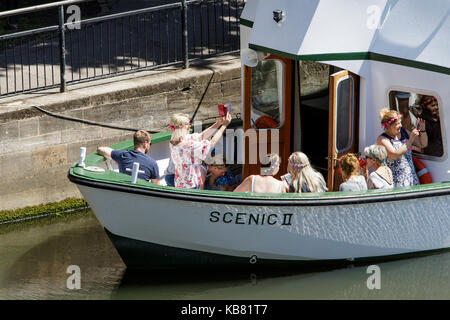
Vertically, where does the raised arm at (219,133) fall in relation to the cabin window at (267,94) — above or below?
below

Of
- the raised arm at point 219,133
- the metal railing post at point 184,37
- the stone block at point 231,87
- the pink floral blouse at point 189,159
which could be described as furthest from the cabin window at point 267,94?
the metal railing post at point 184,37

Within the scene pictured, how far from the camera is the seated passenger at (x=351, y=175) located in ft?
33.1

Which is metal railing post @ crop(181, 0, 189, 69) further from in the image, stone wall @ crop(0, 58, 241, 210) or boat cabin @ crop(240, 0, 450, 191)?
boat cabin @ crop(240, 0, 450, 191)

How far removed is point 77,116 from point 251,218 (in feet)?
11.2

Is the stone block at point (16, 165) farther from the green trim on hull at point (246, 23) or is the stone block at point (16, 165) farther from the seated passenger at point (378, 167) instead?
the seated passenger at point (378, 167)

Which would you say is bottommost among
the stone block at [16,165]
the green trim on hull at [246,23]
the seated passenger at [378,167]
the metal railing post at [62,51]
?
the seated passenger at [378,167]

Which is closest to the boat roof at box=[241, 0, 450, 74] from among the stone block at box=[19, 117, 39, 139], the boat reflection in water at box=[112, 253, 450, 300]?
the boat reflection in water at box=[112, 253, 450, 300]

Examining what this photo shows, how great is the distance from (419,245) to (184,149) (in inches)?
102

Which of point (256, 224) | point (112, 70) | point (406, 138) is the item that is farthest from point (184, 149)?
point (112, 70)

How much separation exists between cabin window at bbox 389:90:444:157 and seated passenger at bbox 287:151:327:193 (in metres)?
1.11

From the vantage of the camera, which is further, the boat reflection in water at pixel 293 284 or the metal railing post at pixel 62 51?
the metal railing post at pixel 62 51

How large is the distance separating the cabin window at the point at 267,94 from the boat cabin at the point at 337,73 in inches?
0.4

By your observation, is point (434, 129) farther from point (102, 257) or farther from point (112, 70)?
point (112, 70)

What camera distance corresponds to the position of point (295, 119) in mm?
10867
